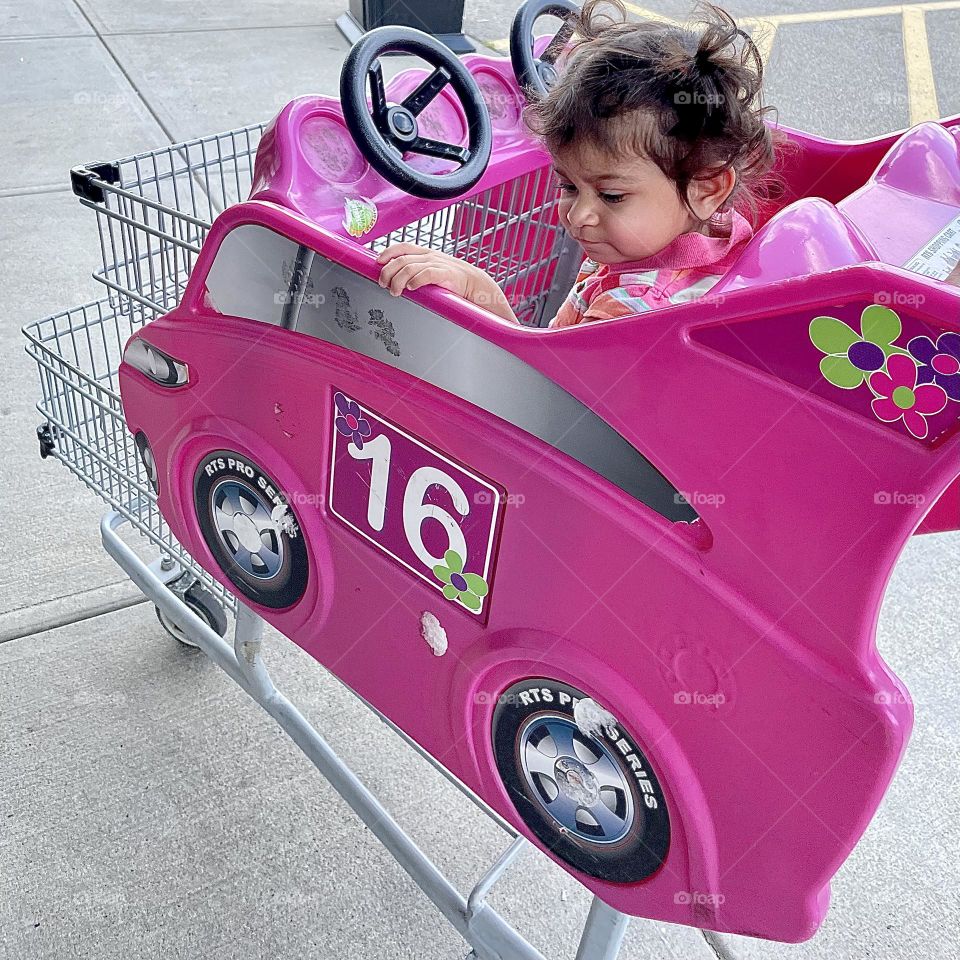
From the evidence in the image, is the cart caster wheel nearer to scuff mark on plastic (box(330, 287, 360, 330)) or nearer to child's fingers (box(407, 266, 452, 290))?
scuff mark on plastic (box(330, 287, 360, 330))

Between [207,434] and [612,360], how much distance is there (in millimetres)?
677

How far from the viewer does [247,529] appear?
1424mm

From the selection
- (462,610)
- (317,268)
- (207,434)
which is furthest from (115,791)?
(317,268)

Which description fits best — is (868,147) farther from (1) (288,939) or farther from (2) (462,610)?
(1) (288,939)

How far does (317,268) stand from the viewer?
1.16 m

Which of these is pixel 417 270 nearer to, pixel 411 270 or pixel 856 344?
pixel 411 270

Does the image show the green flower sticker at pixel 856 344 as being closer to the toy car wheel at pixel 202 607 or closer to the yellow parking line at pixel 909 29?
the toy car wheel at pixel 202 607

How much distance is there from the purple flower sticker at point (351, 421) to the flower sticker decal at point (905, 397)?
1.89 feet

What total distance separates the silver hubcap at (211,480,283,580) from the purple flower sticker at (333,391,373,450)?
22cm

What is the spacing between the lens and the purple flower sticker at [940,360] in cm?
75

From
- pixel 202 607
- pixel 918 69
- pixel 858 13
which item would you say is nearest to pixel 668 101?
pixel 202 607

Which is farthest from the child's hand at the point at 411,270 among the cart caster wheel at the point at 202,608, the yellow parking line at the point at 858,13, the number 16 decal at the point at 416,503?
the yellow parking line at the point at 858,13

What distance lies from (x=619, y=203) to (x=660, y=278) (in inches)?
4.2

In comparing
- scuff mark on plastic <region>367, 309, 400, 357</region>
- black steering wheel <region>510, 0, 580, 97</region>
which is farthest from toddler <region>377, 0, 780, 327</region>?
black steering wheel <region>510, 0, 580, 97</region>
